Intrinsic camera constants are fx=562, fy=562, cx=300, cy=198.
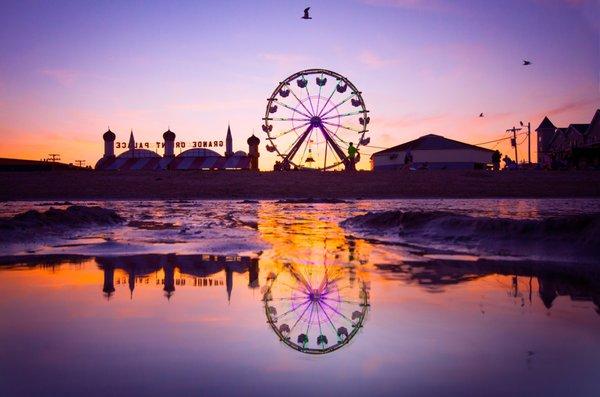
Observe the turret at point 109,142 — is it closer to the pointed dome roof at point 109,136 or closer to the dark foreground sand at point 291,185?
the pointed dome roof at point 109,136

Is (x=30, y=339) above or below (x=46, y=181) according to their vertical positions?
below

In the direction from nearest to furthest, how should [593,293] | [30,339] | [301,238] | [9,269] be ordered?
[30,339], [593,293], [9,269], [301,238]

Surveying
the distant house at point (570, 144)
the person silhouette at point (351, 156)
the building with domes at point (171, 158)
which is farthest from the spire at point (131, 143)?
the distant house at point (570, 144)

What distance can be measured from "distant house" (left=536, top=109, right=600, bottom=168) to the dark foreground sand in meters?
13.0

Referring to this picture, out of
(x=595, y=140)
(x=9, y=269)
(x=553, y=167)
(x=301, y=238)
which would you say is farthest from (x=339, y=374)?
(x=595, y=140)

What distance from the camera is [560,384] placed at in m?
3.02

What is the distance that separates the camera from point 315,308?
500 cm

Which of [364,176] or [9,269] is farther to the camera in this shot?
[364,176]

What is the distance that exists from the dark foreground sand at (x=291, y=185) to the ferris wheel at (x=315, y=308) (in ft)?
90.5

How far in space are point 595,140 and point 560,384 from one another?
2805 inches

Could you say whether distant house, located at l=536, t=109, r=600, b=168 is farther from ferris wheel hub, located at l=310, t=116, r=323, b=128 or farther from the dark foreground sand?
ferris wheel hub, located at l=310, t=116, r=323, b=128

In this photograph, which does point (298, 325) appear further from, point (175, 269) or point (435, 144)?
point (435, 144)

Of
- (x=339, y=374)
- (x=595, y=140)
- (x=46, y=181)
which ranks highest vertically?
(x=595, y=140)

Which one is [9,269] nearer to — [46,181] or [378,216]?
[378,216]
